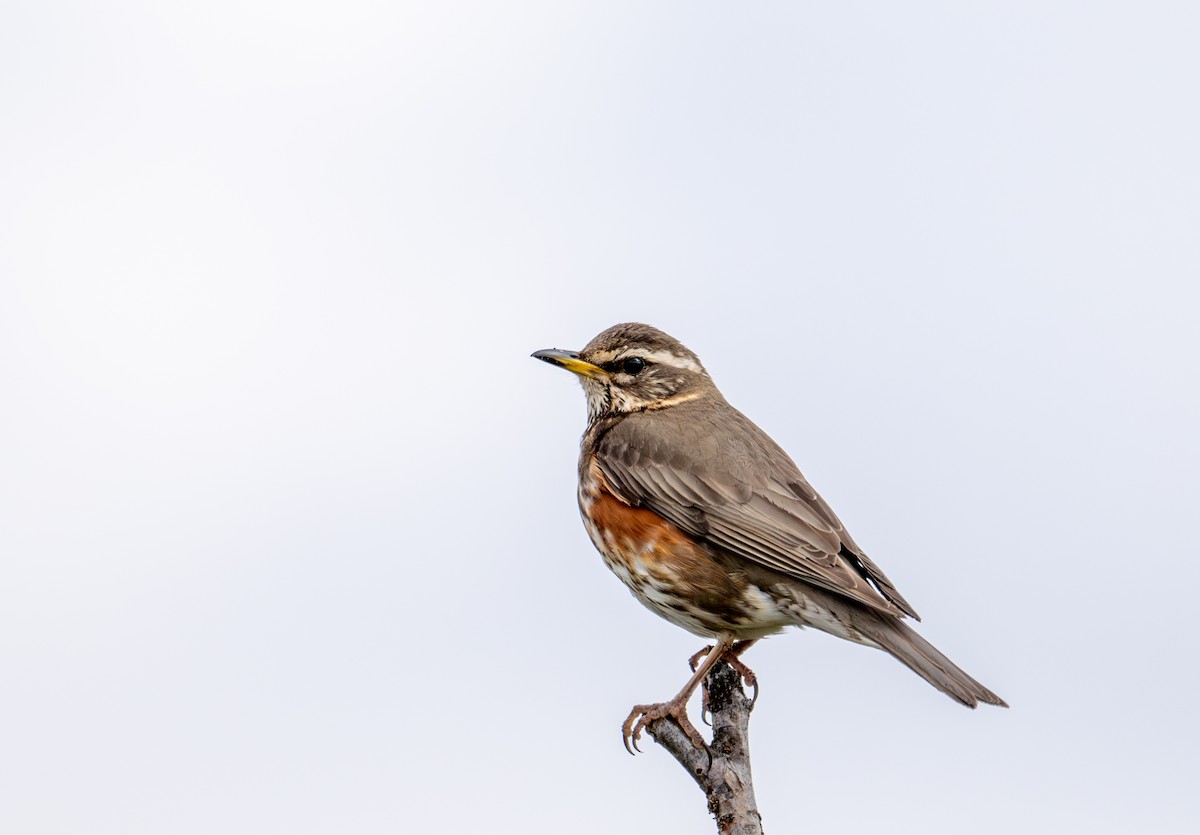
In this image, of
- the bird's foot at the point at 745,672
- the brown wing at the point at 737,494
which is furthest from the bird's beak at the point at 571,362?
the bird's foot at the point at 745,672

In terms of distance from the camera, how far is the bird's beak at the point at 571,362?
13.4 m

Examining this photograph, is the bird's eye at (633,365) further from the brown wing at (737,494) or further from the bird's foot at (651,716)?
the bird's foot at (651,716)

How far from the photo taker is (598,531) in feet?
40.9

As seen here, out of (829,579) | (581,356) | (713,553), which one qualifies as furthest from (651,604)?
(581,356)

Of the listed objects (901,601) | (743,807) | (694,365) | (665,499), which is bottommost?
(743,807)

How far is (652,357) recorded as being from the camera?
13.5m

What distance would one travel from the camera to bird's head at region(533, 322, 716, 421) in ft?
44.2

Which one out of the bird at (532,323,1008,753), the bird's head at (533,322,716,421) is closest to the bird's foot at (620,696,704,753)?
the bird at (532,323,1008,753)

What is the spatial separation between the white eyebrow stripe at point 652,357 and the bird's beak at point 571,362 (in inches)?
3.1

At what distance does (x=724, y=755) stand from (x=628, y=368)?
15.5 ft

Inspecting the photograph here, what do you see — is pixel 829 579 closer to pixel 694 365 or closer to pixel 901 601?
pixel 901 601

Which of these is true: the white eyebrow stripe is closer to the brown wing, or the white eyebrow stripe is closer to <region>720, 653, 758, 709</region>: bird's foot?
the brown wing

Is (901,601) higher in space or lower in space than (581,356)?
lower

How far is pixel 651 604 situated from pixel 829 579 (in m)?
1.66
